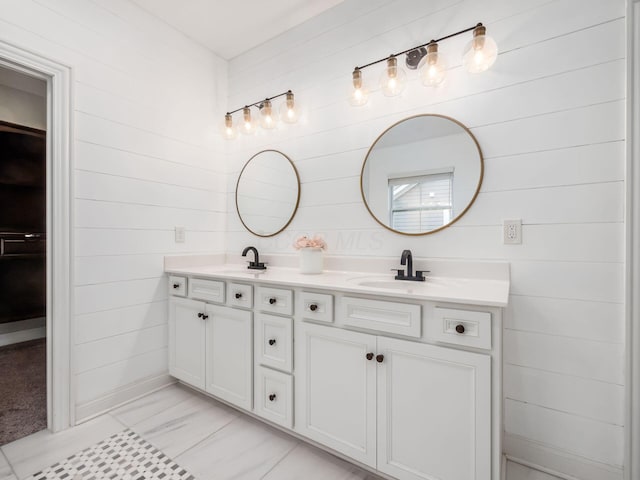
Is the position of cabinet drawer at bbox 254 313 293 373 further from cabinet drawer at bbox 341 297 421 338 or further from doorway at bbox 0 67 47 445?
doorway at bbox 0 67 47 445

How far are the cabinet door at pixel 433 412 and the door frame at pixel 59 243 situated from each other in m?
1.75

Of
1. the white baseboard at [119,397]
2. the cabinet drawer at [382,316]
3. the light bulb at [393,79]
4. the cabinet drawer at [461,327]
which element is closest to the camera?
the cabinet drawer at [461,327]

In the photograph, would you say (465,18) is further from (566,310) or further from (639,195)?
(566,310)

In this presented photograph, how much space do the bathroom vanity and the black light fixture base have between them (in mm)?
1210

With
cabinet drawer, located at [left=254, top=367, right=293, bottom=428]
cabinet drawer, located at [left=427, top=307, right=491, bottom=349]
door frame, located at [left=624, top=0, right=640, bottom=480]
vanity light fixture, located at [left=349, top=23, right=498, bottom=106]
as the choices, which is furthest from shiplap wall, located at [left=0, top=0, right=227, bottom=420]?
door frame, located at [left=624, top=0, right=640, bottom=480]

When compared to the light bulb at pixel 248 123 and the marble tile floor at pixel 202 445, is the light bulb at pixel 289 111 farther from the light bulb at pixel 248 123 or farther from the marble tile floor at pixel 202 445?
the marble tile floor at pixel 202 445

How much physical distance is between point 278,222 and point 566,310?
178 cm

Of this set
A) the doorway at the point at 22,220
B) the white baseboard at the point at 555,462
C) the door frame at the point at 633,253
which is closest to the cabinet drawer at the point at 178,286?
the doorway at the point at 22,220

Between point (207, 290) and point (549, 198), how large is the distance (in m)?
1.92

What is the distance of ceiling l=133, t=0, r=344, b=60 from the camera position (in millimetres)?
2061

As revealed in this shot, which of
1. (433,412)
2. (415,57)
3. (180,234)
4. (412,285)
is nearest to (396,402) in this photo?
(433,412)

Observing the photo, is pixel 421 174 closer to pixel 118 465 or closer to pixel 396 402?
pixel 396 402

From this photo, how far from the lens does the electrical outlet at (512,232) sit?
149cm

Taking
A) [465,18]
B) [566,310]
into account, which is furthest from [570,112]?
[566,310]
